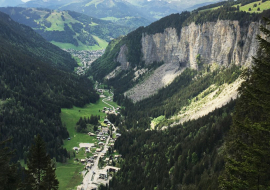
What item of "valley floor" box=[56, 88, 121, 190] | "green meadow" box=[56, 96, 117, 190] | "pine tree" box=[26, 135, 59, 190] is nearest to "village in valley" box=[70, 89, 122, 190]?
"valley floor" box=[56, 88, 121, 190]

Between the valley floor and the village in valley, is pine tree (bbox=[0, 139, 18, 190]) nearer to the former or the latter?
the village in valley

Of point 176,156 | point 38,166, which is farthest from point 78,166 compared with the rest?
point 38,166

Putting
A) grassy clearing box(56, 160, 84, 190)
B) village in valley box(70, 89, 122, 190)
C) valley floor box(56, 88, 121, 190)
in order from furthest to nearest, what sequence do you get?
village in valley box(70, 89, 122, 190), valley floor box(56, 88, 121, 190), grassy clearing box(56, 160, 84, 190)

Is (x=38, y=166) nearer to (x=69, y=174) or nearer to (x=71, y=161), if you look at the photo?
(x=69, y=174)

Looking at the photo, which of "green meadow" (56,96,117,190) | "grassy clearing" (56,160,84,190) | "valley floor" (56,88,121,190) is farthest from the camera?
"green meadow" (56,96,117,190)

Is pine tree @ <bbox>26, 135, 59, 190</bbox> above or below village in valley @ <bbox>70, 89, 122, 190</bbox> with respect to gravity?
above

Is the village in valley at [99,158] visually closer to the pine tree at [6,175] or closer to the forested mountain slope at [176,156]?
the forested mountain slope at [176,156]

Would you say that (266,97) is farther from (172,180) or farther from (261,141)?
Answer: (172,180)

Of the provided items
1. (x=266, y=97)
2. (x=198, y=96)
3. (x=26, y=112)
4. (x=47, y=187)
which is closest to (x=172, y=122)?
(x=198, y=96)

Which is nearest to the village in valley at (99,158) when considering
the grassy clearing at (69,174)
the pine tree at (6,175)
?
the grassy clearing at (69,174)

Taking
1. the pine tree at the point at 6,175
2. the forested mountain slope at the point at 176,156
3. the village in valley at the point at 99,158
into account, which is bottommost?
the village in valley at the point at 99,158

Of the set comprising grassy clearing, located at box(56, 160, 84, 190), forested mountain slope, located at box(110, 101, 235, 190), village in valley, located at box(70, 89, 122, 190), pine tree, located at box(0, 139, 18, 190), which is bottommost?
grassy clearing, located at box(56, 160, 84, 190)
